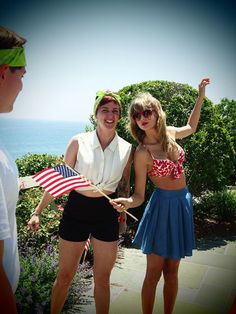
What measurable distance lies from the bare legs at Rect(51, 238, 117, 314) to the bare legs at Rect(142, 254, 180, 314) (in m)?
0.35

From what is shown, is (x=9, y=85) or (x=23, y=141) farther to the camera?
(x=23, y=141)

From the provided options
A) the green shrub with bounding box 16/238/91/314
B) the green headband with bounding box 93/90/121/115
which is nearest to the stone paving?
the green shrub with bounding box 16/238/91/314

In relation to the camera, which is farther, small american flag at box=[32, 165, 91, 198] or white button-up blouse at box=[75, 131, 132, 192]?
white button-up blouse at box=[75, 131, 132, 192]

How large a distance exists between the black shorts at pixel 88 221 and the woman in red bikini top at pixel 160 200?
0.82 ft

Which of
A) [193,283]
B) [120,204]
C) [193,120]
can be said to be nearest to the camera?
[120,204]

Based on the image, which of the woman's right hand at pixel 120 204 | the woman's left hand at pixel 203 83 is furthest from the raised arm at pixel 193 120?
the woman's right hand at pixel 120 204

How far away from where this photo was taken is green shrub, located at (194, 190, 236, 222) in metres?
6.85

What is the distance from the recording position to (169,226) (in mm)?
2801

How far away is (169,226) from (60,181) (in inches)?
40.9

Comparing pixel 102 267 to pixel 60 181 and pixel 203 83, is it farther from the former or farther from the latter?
pixel 203 83

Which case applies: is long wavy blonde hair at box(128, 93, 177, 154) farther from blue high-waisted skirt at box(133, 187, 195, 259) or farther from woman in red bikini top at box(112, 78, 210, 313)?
blue high-waisted skirt at box(133, 187, 195, 259)

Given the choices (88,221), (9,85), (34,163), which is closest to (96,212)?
(88,221)

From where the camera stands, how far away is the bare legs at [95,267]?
267 cm

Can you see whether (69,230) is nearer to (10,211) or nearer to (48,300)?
(48,300)
